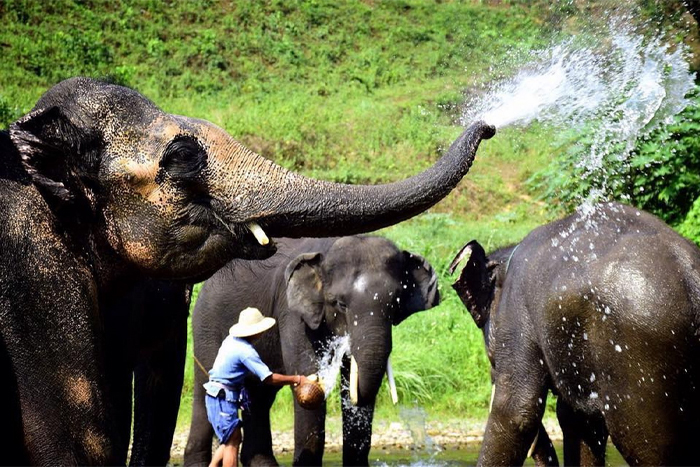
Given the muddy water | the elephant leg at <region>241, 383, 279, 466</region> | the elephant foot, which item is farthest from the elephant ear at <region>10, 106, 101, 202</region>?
the muddy water

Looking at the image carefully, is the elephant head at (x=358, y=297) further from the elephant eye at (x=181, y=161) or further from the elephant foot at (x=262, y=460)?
the elephant eye at (x=181, y=161)

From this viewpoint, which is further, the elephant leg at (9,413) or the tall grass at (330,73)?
the tall grass at (330,73)

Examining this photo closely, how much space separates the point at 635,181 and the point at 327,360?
10.8ft

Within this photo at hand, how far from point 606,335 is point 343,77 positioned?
24383mm

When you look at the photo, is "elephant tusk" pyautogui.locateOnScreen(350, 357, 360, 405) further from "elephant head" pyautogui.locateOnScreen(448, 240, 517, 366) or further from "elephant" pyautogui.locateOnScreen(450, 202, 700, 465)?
"elephant" pyautogui.locateOnScreen(450, 202, 700, 465)

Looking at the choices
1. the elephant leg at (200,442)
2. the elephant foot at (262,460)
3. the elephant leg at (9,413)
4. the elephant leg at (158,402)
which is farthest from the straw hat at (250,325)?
the elephant leg at (9,413)

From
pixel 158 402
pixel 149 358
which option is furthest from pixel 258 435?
pixel 149 358

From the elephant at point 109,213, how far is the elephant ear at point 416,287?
4.96 m

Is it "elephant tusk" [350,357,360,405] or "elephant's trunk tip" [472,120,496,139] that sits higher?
"elephant's trunk tip" [472,120,496,139]

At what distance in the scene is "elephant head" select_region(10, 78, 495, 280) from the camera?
3.24 m

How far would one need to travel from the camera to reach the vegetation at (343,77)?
62.0 ft

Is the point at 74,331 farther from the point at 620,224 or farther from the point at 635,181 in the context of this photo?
the point at 635,181

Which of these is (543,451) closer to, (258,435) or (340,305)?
(340,305)

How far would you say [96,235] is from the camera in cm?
332
